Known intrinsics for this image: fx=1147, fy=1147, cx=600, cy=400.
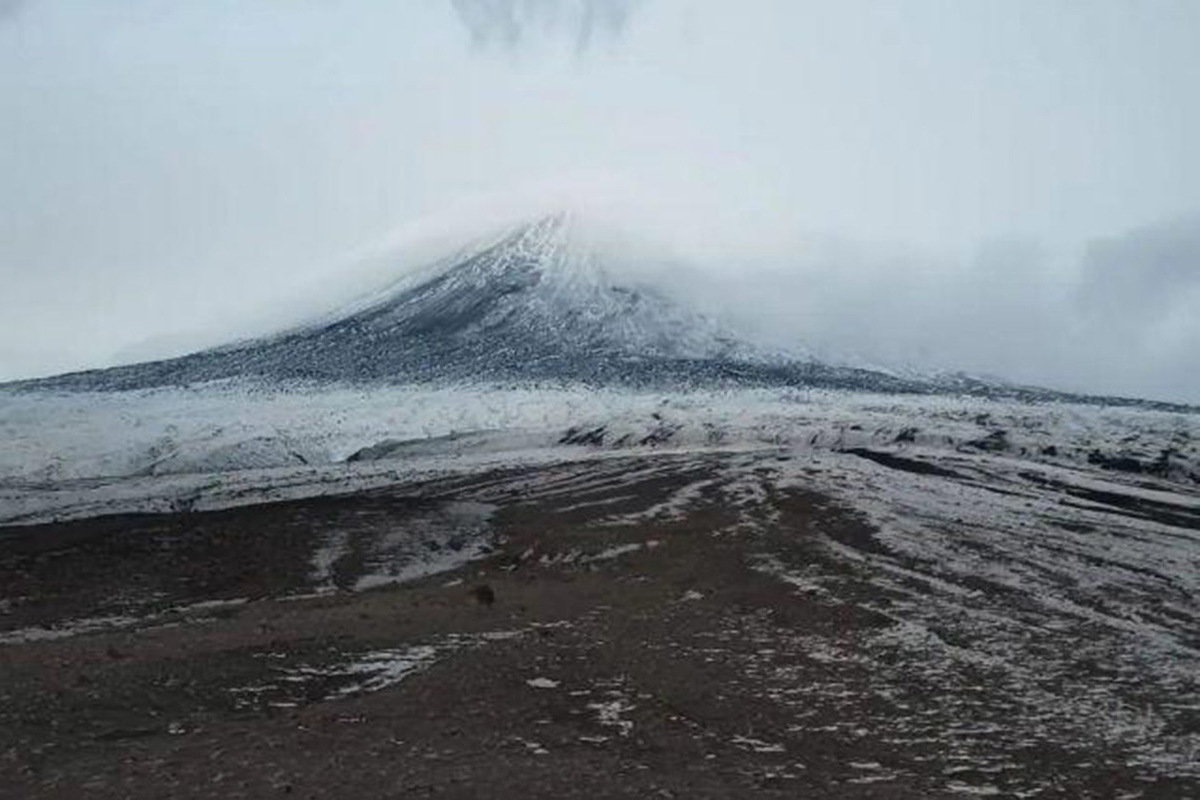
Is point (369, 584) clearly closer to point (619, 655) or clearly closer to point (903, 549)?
point (619, 655)

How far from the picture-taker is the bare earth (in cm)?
1377

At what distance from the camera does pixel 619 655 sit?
822 inches

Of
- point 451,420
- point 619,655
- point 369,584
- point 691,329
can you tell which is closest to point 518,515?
point 369,584

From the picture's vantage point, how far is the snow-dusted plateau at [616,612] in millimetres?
14297

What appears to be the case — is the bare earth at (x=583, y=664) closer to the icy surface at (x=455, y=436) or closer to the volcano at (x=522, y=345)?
the icy surface at (x=455, y=436)

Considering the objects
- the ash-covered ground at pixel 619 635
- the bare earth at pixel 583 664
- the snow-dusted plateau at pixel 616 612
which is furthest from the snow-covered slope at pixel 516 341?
the bare earth at pixel 583 664

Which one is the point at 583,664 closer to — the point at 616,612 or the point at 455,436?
the point at 616,612

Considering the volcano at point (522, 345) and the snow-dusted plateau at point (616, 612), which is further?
the volcano at point (522, 345)

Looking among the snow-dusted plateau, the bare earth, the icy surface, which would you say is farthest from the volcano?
the bare earth

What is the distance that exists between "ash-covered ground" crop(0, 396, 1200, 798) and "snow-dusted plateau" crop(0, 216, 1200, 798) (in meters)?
0.10

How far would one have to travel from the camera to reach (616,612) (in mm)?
Answer: 25656

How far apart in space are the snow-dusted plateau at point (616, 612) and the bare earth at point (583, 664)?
10cm

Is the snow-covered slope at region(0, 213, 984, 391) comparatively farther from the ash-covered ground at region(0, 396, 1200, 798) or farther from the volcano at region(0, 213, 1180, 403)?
the ash-covered ground at region(0, 396, 1200, 798)

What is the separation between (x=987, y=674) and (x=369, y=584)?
17.4m
